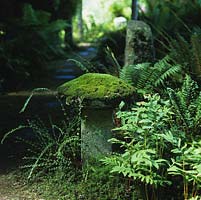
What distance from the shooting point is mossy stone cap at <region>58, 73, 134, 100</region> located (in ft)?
12.0

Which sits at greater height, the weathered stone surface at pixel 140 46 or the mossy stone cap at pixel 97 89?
the weathered stone surface at pixel 140 46

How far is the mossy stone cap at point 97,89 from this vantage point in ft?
12.0

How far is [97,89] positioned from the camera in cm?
372

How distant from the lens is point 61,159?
12.5 ft

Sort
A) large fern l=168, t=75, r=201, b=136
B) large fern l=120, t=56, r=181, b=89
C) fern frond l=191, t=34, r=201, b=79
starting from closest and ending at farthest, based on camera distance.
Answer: large fern l=168, t=75, r=201, b=136, large fern l=120, t=56, r=181, b=89, fern frond l=191, t=34, r=201, b=79

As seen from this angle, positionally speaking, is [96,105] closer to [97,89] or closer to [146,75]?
[97,89]

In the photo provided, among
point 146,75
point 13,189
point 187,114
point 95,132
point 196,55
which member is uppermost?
point 196,55

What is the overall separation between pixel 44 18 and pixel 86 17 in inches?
524

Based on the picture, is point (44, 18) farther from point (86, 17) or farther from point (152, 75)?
point (86, 17)

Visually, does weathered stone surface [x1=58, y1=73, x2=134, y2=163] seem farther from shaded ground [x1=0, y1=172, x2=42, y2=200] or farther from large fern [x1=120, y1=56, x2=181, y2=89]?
large fern [x1=120, y1=56, x2=181, y2=89]

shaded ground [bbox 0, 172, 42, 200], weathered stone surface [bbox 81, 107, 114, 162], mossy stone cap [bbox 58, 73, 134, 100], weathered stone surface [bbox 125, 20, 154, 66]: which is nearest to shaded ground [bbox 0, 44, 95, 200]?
shaded ground [bbox 0, 172, 42, 200]

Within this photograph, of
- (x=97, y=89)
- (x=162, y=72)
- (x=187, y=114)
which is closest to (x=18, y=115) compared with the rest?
(x=162, y=72)

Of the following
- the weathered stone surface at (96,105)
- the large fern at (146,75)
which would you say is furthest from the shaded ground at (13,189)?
the large fern at (146,75)

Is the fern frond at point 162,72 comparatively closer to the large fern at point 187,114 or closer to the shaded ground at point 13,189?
the large fern at point 187,114
